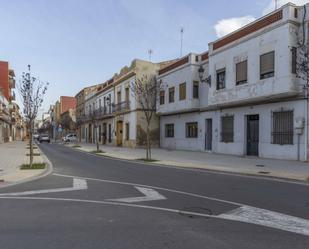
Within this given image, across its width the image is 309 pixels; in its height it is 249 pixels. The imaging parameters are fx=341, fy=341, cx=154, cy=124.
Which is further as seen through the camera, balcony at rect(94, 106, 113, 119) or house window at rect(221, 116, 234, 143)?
balcony at rect(94, 106, 113, 119)

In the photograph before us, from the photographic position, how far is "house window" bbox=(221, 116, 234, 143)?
24281mm

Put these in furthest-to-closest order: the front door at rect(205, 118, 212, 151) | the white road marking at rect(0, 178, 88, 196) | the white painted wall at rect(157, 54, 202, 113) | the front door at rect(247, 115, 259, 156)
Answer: the white painted wall at rect(157, 54, 202, 113) < the front door at rect(205, 118, 212, 151) < the front door at rect(247, 115, 259, 156) < the white road marking at rect(0, 178, 88, 196)

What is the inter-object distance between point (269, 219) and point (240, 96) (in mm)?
16110

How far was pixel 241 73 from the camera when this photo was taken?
72.9ft

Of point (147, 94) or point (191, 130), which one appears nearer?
point (147, 94)

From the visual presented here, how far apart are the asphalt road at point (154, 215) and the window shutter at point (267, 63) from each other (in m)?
10.2

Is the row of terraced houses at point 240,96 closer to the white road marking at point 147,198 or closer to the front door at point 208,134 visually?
the front door at point 208,134

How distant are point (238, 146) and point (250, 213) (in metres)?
16.8

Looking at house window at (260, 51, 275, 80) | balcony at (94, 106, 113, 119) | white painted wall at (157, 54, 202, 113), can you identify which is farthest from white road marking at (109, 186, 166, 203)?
balcony at (94, 106, 113, 119)

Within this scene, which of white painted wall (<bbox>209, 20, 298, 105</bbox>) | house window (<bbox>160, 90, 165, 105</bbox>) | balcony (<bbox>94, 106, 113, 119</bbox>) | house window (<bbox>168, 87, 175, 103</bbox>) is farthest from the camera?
balcony (<bbox>94, 106, 113, 119</bbox>)

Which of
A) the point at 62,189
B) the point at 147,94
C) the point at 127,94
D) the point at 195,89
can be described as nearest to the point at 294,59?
the point at 147,94

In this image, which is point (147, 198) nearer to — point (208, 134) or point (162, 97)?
point (208, 134)

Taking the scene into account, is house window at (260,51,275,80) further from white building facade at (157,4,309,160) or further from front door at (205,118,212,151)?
front door at (205,118,212,151)

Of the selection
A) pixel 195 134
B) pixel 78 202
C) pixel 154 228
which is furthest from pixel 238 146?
pixel 154 228
